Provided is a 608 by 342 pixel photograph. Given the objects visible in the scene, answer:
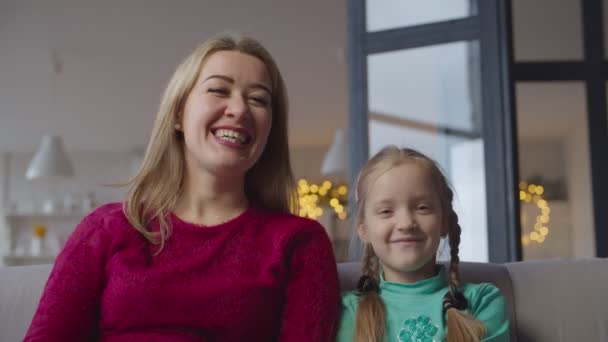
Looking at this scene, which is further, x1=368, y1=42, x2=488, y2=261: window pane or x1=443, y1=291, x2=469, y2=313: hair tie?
x1=368, y1=42, x2=488, y2=261: window pane

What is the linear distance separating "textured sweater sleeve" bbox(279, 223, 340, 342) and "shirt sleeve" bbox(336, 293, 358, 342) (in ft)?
0.06

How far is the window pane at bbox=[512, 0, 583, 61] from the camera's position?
9.39 ft

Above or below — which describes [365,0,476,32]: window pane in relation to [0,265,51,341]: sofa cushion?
above

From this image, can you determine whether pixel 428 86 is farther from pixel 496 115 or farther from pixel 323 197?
pixel 323 197

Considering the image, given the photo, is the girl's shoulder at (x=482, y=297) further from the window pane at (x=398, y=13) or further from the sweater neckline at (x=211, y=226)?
the window pane at (x=398, y=13)

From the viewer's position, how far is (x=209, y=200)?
1217 millimetres

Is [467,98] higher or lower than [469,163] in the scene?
higher

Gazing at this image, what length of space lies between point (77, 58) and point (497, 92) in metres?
3.37

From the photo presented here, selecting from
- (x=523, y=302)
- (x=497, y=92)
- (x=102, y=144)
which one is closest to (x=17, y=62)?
(x=102, y=144)

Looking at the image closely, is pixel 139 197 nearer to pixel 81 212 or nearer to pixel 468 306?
pixel 468 306

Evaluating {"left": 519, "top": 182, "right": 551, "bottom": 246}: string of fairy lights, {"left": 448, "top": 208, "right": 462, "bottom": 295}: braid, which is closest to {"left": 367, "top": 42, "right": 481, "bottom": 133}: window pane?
{"left": 448, "top": 208, "right": 462, "bottom": 295}: braid

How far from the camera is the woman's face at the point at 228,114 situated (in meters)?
1.14

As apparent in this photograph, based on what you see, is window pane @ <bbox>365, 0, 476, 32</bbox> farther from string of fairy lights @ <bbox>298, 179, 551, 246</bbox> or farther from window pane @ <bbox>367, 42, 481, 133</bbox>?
string of fairy lights @ <bbox>298, 179, 551, 246</bbox>

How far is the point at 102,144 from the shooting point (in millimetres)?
7973
